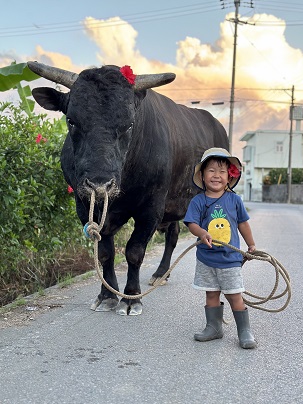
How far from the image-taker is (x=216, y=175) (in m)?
4.35

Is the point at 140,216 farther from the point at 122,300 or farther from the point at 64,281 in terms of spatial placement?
the point at 64,281

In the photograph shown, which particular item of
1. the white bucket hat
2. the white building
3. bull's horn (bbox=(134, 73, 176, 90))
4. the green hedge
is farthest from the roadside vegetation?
the white building

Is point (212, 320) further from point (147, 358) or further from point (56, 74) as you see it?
point (56, 74)

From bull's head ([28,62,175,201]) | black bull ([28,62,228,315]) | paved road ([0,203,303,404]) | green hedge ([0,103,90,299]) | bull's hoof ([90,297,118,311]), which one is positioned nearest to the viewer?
paved road ([0,203,303,404])

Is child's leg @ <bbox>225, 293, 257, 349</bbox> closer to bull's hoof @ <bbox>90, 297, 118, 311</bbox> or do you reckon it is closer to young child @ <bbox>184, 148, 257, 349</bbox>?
young child @ <bbox>184, 148, 257, 349</bbox>

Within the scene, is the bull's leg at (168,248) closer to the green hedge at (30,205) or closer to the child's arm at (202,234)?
the green hedge at (30,205)

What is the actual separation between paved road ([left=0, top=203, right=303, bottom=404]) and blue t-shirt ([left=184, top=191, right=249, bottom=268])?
0.65 m

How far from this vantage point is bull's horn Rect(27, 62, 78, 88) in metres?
4.67

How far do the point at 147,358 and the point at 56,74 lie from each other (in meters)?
2.48

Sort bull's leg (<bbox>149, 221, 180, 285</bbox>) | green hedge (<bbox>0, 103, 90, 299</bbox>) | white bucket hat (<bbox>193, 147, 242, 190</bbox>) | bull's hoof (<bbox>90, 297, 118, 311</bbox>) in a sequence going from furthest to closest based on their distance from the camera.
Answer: bull's leg (<bbox>149, 221, 180, 285</bbox>), green hedge (<bbox>0, 103, 90, 299</bbox>), bull's hoof (<bbox>90, 297, 118, 311</bbox>), white bucket hat (<bbox>193, 147, 242, 190</bbox>)

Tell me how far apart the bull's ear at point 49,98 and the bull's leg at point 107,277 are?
136cm

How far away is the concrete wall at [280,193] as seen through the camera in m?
55.3

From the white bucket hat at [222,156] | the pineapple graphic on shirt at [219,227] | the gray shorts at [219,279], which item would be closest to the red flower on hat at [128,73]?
the white bucket hat at [222,156]

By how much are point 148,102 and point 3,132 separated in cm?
169
